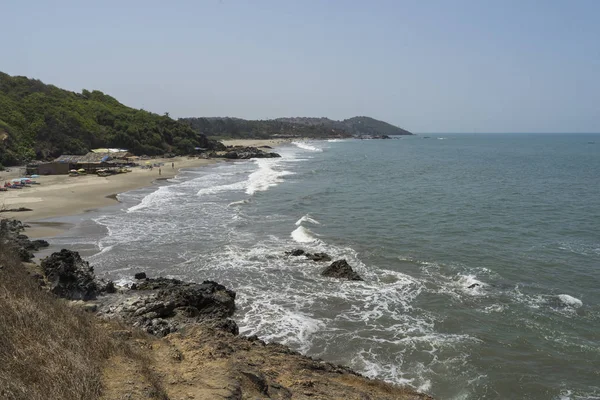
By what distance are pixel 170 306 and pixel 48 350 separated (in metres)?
7.19

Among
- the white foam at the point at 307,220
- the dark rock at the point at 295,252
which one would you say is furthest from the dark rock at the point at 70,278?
the white foam at the point at 307,220

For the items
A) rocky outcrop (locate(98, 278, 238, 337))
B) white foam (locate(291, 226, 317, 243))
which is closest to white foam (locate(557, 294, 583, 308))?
rocky outcrop (locate(98, 278, 238, 337))

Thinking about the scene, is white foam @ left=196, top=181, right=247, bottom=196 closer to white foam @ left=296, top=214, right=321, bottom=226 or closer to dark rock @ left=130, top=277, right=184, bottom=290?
white foam @ left=296, top=214, right=321, bottom=226

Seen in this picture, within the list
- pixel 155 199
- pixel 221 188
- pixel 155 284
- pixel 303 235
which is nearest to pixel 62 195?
pixel 155 199

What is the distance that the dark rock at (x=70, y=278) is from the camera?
14.6 m

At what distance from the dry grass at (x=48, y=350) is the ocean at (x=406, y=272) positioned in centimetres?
630

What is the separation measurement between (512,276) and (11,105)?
76892 mm

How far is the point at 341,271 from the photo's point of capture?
18.6m

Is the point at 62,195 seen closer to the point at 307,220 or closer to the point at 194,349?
the point at 307,220

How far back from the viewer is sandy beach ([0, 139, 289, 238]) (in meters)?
27.9

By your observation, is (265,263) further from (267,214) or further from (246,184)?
(246,184)

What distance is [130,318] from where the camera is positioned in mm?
12750

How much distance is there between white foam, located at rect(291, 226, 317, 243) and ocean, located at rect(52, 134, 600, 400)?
0.06 m

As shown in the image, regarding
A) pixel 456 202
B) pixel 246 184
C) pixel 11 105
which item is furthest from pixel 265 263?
pixel 11 105
